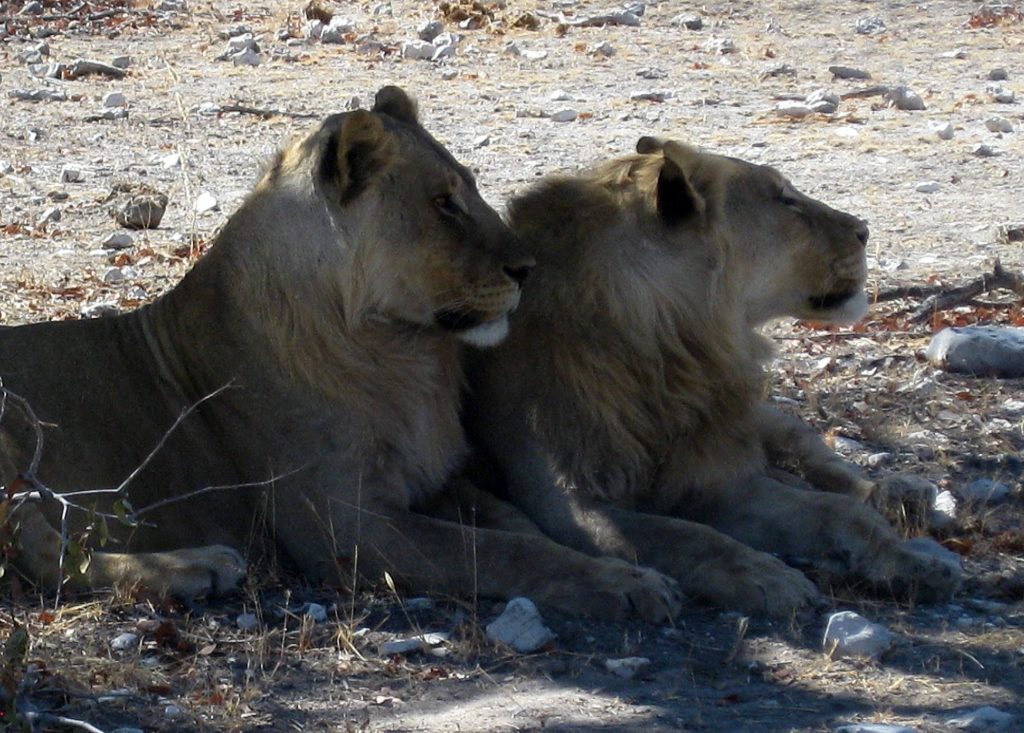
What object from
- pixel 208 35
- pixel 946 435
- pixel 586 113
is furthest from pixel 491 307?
pixel 208 35

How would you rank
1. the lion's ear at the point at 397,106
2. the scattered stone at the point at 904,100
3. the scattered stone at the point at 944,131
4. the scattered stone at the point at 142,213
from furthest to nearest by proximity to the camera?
the scattered stone at the point at 904,100 < the scattered stone at the point at 944,131 < the scattered stone at the point at 142,213 < the lion's ear at the point at 397,106

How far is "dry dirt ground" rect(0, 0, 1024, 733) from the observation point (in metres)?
3.57

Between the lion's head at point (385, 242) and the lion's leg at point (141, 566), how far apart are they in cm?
62

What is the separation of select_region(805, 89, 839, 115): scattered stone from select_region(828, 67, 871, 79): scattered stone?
79cm

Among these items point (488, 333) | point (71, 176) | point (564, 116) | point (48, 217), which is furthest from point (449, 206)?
point (564, 116)

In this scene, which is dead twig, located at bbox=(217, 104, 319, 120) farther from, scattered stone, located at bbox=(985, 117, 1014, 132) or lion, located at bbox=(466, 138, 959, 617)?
lion, located at bbox=(466, 138, 959, 617)

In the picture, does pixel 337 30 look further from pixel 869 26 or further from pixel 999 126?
pixel 999 126

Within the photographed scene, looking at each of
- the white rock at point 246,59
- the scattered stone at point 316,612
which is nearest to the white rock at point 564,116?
the white rock at point 246,59

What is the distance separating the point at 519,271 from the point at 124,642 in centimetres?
129

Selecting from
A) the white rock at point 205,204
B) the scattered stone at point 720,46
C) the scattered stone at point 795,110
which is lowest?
the white rock at point 205,204

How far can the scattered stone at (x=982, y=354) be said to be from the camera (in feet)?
19.1

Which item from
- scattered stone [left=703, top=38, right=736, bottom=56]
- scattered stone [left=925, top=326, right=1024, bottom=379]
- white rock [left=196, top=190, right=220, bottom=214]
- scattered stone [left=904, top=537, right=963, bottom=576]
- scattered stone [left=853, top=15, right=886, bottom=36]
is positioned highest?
scattered stone [left=853, top=15, right=886, bottom=36]

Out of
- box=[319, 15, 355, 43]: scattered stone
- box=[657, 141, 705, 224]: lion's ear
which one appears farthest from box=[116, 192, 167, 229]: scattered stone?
box=[319, 15, 355, 43]: scattered stone

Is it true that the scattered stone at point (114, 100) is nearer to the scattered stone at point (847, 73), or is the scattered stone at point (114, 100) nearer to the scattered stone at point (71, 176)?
the scattered stone at point (71, 176)
